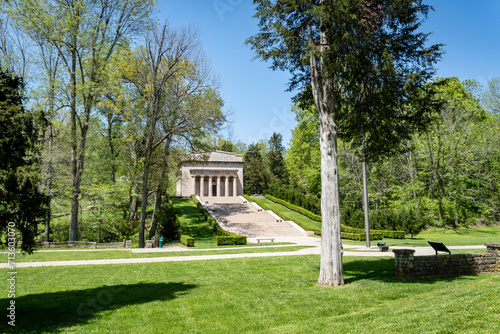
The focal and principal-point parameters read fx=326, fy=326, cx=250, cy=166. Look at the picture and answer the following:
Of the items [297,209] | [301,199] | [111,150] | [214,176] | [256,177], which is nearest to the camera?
[111,150]

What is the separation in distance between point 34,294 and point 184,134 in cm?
1644

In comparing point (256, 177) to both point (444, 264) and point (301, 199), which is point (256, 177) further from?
point (444, 264)

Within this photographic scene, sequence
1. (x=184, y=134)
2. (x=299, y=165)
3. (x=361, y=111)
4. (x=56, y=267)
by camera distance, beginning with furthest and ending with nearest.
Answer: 1. (x=299, y=165)
2. (x=184, y=134)
3. (x=56, y=267)
4. (x=361, y=111)

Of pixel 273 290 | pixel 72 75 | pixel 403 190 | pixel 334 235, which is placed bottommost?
pixel 273 290

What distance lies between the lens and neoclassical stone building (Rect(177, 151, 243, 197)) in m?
48.4

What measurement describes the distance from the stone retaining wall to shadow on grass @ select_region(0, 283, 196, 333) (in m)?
5.81

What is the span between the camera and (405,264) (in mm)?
9000

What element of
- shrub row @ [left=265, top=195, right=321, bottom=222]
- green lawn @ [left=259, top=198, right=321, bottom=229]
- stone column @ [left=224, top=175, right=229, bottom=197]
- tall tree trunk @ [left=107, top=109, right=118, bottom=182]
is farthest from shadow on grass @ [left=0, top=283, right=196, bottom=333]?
stone column @ [left=224, top=175, right=229, bottom=197]

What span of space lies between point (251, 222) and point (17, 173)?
24862mm

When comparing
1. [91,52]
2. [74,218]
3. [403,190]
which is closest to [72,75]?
[91,52]

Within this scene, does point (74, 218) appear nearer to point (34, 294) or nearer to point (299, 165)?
point (34, 294)

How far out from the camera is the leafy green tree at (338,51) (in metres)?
8.10

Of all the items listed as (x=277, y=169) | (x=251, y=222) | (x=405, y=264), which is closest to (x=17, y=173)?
(x=405, y=264)

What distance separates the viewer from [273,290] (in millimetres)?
8070
